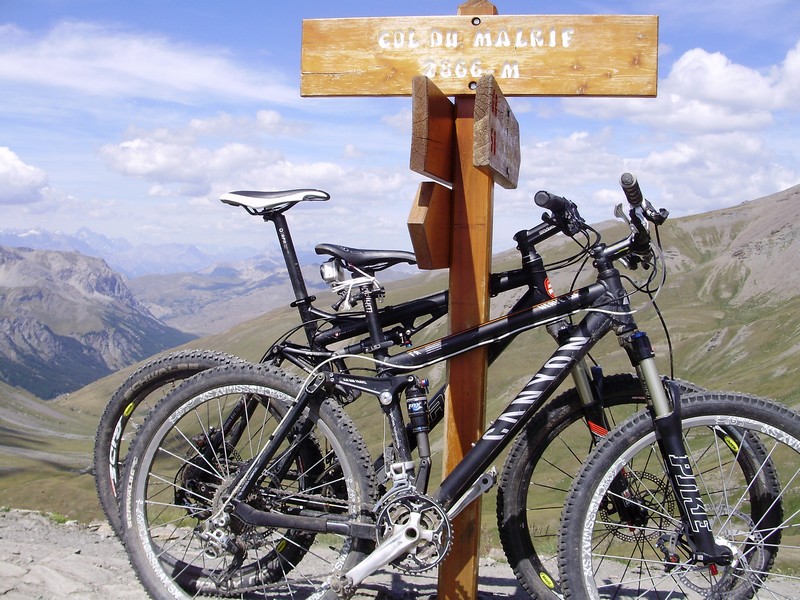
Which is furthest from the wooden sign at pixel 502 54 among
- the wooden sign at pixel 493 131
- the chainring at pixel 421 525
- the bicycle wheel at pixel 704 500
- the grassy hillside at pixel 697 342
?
the grassy hillside at pixel 697 342

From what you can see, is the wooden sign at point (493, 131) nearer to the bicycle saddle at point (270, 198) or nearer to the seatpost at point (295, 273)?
the bicycle saddle at point (270, 198)

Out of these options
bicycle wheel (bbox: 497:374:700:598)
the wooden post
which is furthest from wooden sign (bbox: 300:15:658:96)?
bicycle wheel (bbox: 497:374:700:598)

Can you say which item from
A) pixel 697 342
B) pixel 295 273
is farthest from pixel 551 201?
pixel 697 342

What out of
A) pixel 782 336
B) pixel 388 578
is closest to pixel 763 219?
pixel 782 336

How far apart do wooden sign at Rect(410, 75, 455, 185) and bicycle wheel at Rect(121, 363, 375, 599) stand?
5.45 feet

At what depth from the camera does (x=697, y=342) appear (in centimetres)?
11038

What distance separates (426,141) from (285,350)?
6.43 feet

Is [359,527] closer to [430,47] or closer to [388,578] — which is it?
[388,578]

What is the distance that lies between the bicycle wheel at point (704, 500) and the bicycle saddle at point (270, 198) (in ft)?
8.52

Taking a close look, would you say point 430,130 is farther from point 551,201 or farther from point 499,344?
point 499,344

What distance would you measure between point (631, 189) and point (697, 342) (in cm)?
11437

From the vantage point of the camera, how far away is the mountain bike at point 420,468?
4.41 m

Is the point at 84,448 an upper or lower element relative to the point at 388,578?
lower

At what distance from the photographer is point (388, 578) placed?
20.9 feet
